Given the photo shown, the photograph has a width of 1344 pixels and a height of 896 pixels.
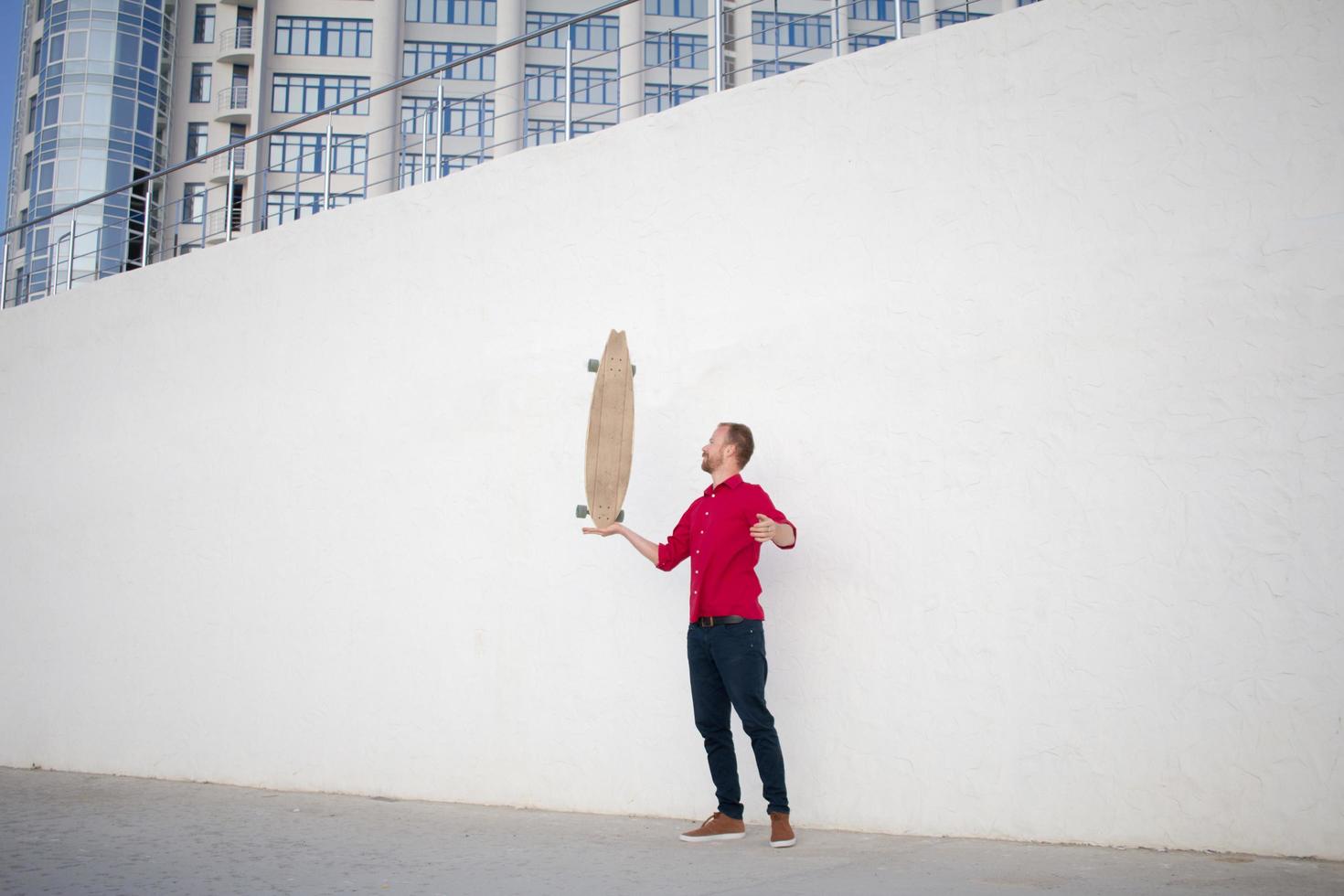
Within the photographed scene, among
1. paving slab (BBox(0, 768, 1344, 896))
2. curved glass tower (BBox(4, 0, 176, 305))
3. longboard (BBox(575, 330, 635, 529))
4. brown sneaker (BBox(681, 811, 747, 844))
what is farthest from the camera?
curved glass tower (BBox(4, 0, 176, 305))

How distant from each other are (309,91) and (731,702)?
1413 inches

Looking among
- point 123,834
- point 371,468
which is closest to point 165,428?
point 371,468

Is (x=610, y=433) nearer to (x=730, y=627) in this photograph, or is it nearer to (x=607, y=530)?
(x=607, y=530)

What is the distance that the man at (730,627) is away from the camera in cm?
406

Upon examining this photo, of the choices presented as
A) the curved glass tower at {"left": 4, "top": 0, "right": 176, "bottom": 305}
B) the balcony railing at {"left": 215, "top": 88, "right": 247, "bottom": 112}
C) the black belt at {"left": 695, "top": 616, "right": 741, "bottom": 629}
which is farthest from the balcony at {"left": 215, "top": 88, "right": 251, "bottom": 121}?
the black belt at {"left": 695, "top": 616, "right": 741, "bottom": 629}

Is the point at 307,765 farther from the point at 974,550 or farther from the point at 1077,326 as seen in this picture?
the point at 1077,326

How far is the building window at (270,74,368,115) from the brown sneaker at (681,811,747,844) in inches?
1365

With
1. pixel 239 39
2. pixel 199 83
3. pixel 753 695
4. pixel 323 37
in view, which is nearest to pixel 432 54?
pixel 323 37

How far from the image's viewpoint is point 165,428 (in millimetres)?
7512

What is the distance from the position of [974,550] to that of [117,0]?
38.7 metres

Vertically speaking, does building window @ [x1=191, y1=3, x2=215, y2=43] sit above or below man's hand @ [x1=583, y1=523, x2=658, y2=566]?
above

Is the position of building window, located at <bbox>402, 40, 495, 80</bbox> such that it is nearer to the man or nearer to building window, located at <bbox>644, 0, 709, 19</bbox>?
building window, located at <bbox>644, 0, 709, 19</bbox>

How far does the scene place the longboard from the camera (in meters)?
4.65

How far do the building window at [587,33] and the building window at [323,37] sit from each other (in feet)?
17.1
